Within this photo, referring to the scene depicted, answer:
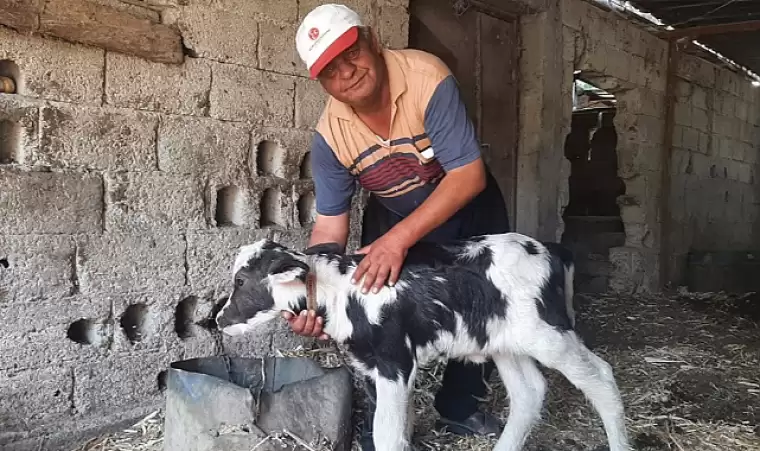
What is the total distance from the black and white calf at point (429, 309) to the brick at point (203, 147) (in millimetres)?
1199

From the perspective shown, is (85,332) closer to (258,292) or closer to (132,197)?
(132,197)

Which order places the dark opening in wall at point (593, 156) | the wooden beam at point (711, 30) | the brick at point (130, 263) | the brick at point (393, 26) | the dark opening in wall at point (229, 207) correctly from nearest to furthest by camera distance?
the brick at point (130, 263), the dark opening in wall at point (229, 207), the brick at point (393, 26), the wooden beam at point (711, 30), the dark opening in wall at point (593, 156)

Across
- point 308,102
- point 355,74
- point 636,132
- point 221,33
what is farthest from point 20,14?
point 636,132

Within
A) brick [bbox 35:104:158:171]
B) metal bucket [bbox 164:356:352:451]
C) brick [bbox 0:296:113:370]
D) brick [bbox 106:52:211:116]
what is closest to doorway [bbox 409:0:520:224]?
brick [bbox 106:52:211:116]

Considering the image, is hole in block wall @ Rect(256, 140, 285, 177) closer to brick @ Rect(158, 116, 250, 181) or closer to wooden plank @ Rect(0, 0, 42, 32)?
brick @ Rect(158, 116, 250, 181)

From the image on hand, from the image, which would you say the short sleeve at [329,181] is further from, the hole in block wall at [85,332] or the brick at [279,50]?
the hole in block wall at [85,332]

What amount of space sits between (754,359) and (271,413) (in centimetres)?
434

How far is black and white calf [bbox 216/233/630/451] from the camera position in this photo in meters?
3.04

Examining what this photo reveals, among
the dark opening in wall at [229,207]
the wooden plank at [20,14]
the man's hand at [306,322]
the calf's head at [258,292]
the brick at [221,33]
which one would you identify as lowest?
the man's hand at [306,322]

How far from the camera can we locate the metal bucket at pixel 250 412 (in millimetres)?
3109

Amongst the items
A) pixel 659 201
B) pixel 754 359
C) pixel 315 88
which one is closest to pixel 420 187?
pixel 315 88

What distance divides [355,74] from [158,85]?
148 cm

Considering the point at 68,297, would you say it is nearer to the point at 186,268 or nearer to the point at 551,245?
the point at 186,268

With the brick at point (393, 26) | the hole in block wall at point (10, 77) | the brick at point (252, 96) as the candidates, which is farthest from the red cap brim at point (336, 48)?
the brick at point (393, 26)
